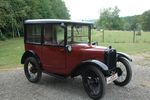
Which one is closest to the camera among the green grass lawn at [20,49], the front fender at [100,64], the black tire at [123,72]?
the front fender at [100,64]

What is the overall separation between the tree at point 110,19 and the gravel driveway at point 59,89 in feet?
297

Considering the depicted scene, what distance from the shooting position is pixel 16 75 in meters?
8.24

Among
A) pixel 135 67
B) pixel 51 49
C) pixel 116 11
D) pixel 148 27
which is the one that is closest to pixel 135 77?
pixel 135 67

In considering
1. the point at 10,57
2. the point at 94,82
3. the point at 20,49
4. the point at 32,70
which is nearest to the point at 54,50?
the point at 32,70

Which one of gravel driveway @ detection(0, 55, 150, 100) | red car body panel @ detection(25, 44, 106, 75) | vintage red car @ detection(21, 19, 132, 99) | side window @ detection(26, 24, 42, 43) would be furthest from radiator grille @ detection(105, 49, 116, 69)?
side window @ detection(26, 24, 42, 43)

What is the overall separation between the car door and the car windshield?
0.75 feet

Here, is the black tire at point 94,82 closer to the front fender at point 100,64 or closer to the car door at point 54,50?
the front fender at point 100,64

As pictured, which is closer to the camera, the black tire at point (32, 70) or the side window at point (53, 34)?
the side window at point (53, 34)

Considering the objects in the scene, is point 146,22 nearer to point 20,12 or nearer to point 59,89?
point 20,12

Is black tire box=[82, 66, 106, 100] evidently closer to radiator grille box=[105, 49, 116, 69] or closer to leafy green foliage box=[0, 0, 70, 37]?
radiator grille box=[105, 49, 116, 69]

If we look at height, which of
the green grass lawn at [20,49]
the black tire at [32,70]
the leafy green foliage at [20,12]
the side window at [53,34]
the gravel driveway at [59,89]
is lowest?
the green grass lawn at [20,49]

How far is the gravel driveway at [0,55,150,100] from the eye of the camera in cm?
596

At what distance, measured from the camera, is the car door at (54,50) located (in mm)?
6477

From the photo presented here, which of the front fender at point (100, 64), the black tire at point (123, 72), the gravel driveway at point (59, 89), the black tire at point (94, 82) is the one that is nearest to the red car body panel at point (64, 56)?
the front fender at point (100, 64)
